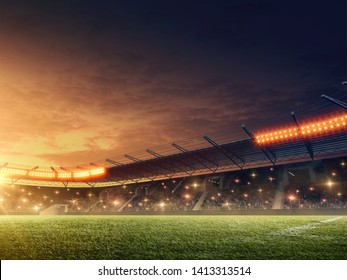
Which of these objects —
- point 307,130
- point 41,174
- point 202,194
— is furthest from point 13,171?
point 307,130

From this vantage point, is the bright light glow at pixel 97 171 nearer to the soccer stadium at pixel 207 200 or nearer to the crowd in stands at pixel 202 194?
the soccer stadium at pixel 207 200

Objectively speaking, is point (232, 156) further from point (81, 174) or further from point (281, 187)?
point (81, 174)

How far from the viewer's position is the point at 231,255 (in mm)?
3363

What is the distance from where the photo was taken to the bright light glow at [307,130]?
20042 mm

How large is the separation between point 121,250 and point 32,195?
56869mm

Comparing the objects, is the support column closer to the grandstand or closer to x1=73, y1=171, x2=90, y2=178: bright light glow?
the grandstand

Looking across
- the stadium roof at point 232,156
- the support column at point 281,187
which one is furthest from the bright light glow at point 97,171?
the support column at point 281,187

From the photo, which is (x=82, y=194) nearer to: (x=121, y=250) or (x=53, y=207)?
(x=53, y=207)

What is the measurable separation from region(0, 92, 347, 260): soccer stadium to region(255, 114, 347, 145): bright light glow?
75 mm

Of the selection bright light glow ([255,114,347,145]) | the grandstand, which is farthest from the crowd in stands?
bright light glow ([255,114,347,145])

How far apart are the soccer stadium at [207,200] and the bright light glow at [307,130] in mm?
75

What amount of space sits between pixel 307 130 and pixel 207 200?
59.0 feet
